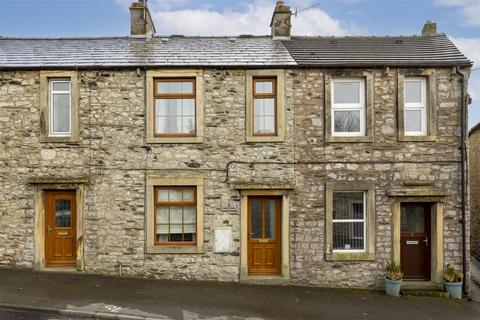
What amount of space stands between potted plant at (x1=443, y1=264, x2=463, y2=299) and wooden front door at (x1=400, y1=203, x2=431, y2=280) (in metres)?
0.56

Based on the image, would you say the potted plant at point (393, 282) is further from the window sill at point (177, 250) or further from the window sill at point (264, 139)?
the window sill at point (177, 250)

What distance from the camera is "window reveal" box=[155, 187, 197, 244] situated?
10.3m

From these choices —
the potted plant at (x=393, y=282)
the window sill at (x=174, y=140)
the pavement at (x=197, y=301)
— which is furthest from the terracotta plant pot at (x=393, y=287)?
the window sill at (x=174, y=140)

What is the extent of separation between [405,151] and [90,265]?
9.13m

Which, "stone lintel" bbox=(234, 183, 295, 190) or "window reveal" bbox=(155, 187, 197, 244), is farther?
"window reveal" bbox=(155, 187, 197, 244)

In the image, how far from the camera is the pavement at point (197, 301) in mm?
7629

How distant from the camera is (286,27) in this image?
1174 centimetres

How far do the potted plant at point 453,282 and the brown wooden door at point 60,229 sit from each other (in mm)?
10037

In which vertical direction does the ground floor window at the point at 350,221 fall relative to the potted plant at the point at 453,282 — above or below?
above

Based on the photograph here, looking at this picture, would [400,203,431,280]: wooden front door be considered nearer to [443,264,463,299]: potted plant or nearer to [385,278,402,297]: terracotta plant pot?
[443,264,463,299]: potted plant

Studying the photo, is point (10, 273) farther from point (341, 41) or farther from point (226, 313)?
point (341, 41)

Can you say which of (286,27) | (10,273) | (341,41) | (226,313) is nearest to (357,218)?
(226,313)

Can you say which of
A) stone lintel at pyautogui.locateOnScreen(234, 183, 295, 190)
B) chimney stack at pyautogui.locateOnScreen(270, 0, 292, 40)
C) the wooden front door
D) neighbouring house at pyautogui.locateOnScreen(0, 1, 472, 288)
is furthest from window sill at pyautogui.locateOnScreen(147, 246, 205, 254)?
chimney stack at pyautogui.locateOnScreen(270, 0, 292, 40)

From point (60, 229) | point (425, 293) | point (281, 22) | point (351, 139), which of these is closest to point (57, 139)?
point (60, 229)
